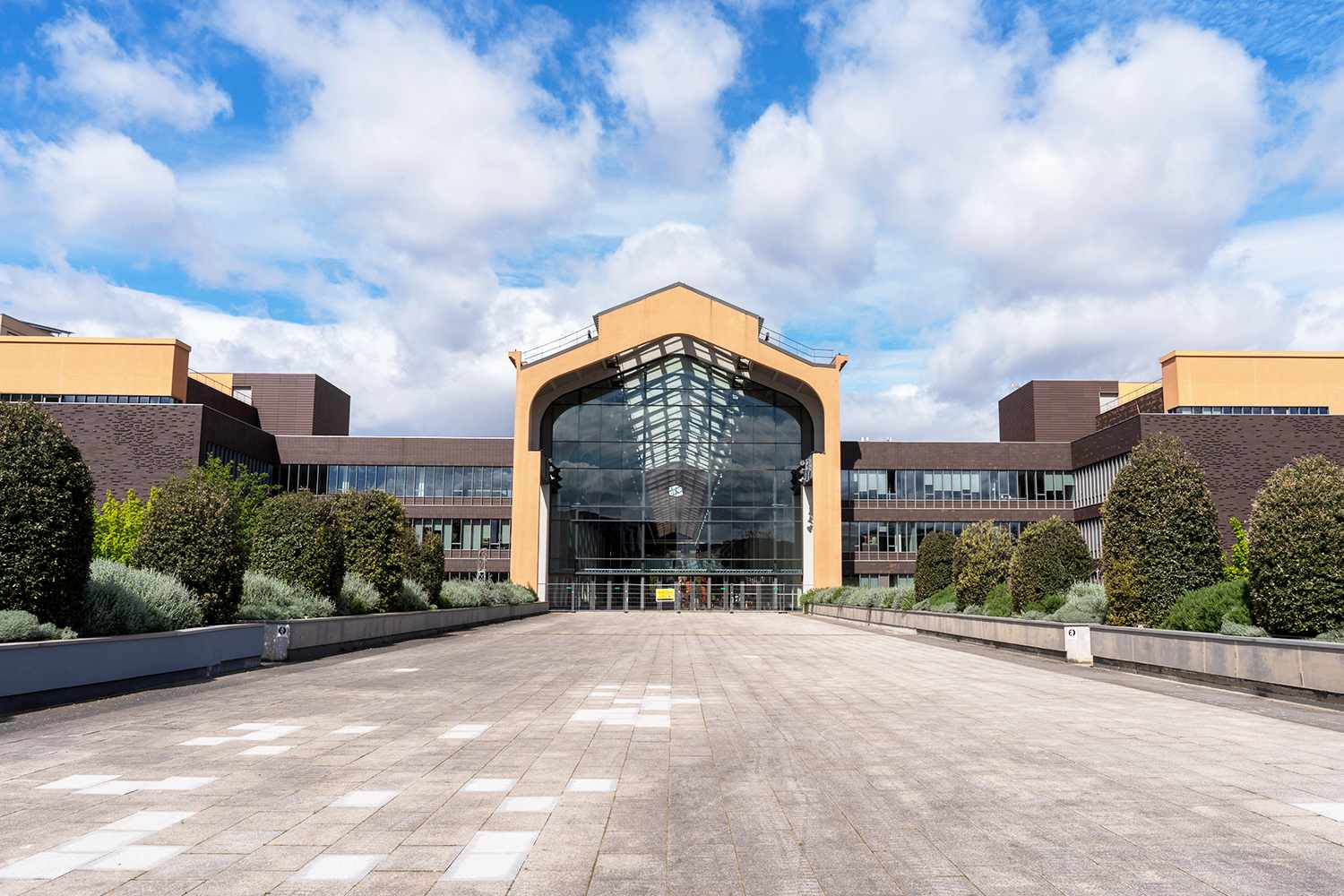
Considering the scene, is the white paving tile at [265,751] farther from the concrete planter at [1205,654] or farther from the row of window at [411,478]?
the row of window at [411,478]

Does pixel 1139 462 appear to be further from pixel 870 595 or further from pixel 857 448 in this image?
pixel 857 448

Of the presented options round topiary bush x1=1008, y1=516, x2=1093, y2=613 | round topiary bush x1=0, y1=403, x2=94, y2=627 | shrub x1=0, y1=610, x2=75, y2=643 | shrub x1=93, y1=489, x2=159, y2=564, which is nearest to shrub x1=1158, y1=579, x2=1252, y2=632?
round topiary bush x1=1008, y1=516, x2=1093, y2=613

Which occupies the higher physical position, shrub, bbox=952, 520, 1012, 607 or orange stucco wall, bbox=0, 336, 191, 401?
orange stucco wall, bbox=0, 336, 191, 401

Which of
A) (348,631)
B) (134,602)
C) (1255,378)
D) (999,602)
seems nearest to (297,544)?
(348,631)

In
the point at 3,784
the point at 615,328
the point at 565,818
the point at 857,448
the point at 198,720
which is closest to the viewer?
the point at 565,818

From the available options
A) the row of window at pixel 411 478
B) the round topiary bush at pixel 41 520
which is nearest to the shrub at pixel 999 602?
the round topiary bush at pixel 41 520

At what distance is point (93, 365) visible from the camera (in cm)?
5691

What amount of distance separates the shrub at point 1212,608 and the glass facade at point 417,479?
167 ft

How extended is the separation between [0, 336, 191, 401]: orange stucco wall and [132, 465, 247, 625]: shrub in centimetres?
4498

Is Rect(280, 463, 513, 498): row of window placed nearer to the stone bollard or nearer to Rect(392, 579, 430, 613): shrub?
Rect(392, 579, 430, 613): shrub

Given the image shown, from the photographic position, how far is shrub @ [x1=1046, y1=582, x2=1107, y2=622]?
2073 cm

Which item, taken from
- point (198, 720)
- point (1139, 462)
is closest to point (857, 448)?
point (1139, 462)

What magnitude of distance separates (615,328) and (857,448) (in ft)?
60.8

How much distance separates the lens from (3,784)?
7.21 m
